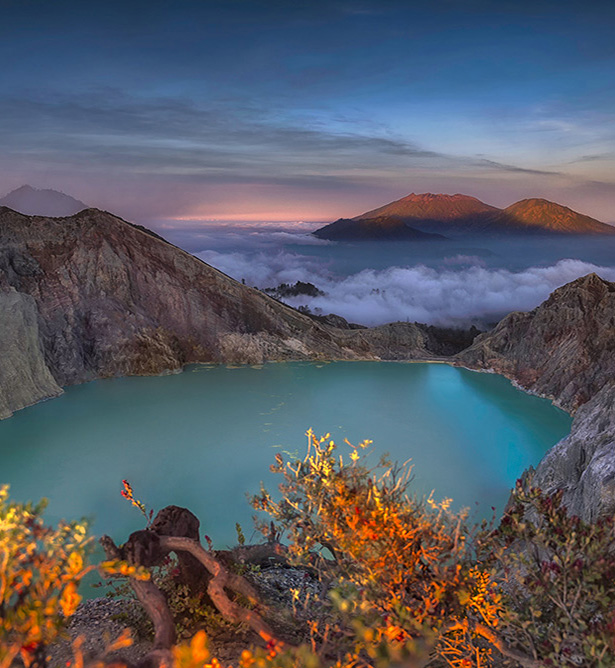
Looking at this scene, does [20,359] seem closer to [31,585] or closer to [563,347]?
[31,585]

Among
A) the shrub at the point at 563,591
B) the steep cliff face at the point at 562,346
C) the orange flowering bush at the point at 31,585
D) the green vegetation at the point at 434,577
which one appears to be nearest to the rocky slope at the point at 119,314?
the steep cliff face at the point at 562,346

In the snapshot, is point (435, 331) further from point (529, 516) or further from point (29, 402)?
point (529, 516)

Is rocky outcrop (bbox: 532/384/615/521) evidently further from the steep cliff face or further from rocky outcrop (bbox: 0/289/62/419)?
rocky outcrop (bbox: 0/289/62/419)

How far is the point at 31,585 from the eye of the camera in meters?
3.55

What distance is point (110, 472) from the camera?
18734 mm

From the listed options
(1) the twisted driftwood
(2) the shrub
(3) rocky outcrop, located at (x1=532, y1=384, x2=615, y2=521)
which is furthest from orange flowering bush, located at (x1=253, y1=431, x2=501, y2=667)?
(3) rocky outcrop, located at (x1=532, y1=384, x2=615, y2=521)

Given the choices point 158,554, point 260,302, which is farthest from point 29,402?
point 158,554

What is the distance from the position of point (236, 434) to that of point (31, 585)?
1998 centimetres

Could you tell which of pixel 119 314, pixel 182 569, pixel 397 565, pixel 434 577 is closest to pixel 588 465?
pixel 434 577

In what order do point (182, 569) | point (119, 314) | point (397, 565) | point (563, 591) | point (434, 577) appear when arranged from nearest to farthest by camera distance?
point (563, 591) → point (397, 565) → point (434, 577) → point (182, 569) → point (119, 314)

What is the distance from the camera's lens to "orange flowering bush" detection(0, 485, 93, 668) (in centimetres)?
308

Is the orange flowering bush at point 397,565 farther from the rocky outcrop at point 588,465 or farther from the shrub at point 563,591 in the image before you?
the rocky outcrop at point 588,465

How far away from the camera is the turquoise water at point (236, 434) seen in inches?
673

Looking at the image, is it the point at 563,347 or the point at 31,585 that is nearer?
the point at 31,585
